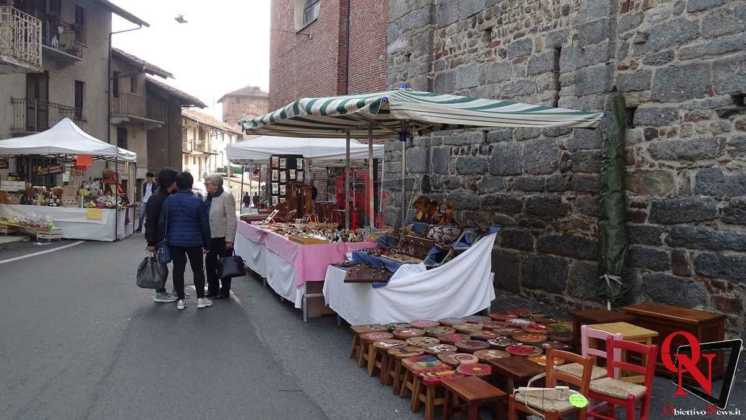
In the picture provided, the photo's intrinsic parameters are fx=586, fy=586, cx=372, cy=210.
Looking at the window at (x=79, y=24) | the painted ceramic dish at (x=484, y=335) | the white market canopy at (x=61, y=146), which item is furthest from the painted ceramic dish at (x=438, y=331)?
the window at (x=79, y=24)

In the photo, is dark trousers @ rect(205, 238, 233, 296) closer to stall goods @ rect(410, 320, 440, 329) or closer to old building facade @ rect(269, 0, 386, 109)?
stall goods @ rect(410, 320, 440, 329)

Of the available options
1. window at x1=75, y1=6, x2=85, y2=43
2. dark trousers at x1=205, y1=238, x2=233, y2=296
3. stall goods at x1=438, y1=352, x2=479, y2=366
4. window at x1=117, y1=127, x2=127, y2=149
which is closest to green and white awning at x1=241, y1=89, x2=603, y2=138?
dark trousers at x1=205, y1=238, x2=233, y2=296

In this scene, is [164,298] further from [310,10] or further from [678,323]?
[310,10]

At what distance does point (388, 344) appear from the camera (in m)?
4.43

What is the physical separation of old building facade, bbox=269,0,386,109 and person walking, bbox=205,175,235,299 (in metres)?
7.34

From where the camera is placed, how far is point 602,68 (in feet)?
20.4

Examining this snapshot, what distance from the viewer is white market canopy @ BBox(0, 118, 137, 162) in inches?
551

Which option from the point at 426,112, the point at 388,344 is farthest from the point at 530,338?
the point at 426,112

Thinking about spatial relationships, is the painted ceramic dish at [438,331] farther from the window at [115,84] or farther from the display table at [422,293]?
the window at [115,84]

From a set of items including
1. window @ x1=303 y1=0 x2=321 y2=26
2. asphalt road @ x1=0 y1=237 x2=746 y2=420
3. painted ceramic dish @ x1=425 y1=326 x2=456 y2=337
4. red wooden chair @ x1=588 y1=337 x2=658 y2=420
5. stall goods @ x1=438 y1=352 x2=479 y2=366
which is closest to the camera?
red wooden chair @ x1=588 y1=337 x2=658 y2=420

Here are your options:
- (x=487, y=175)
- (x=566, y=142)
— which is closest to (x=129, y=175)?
(x=487, y=175)

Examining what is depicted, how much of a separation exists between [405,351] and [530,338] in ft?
3.63

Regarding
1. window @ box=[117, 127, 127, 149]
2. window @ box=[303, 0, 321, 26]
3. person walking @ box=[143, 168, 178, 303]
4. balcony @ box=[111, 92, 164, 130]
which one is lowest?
person walking @ box=[143, 168, 178, 303]

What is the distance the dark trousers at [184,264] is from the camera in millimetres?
6723
